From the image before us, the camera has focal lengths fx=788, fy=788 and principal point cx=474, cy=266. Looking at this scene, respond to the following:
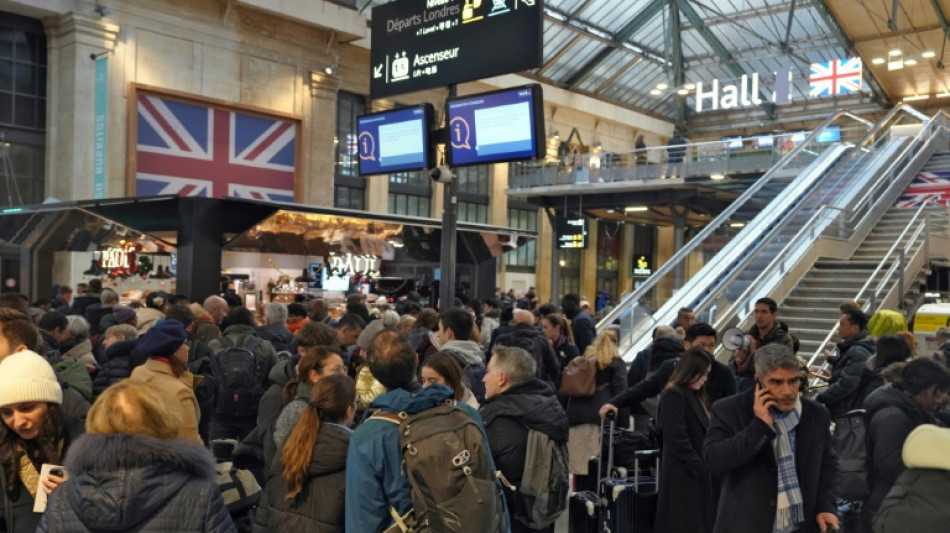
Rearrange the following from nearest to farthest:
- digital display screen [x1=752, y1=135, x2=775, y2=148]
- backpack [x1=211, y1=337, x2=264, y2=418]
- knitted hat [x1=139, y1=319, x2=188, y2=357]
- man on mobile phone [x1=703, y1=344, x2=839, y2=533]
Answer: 1. man on mobile phone [x1=703, y1=344, x2=839, y2=533]
2. knitted hat [x1=139, y1=319, x2=188, y2=357]
3. backpack [x1=211, y1=337, x2=264, y2=418]
4. digital display screen [x1=752, y1=135, x2=775, y2=148]

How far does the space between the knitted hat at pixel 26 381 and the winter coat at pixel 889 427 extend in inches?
140

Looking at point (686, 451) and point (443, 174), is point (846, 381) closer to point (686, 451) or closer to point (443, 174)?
point (686, 451)

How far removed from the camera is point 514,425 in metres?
3.95

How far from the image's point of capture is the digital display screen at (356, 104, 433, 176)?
902cm

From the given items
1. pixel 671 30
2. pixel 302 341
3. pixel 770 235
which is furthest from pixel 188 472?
pixel 671 30

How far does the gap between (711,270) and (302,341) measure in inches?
313

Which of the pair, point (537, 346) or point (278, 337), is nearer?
point (537, 346)

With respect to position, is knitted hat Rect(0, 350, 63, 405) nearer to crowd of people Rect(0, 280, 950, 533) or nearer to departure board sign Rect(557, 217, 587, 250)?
crowd of people Rect(0, 280, 950, 533)

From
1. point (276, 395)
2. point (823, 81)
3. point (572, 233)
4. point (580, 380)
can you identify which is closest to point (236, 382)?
point (276, 395)

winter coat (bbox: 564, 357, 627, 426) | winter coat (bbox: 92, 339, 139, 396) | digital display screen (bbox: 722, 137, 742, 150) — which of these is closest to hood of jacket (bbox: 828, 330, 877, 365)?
winter coat (bbox: 564, 357, 627, 426)

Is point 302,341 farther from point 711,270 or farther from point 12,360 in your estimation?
point 711,270

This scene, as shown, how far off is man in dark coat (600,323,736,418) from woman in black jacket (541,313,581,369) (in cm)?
226

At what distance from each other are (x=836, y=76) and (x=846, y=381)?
26.6 meters

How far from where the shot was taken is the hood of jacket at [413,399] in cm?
300
